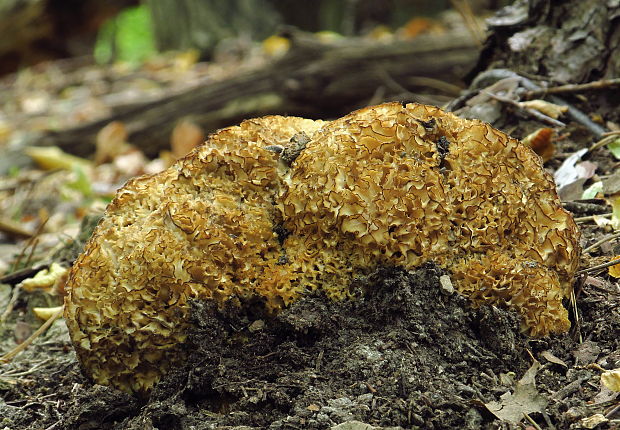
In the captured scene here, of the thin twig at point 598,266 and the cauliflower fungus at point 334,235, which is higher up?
the cauliflower fungus at point 334,235

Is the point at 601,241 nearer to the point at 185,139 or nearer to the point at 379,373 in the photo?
the point at 379,373

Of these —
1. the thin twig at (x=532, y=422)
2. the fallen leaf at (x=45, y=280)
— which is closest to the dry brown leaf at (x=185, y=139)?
the fallen leaf at (x=45, y=280)

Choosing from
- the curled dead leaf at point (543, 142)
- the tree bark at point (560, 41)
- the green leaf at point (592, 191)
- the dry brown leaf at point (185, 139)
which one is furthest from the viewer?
the dry brown leaf at point (185, 139)

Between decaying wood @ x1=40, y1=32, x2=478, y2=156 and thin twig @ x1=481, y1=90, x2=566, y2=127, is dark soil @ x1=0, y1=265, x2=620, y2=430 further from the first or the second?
decaying wood @ x1=40, y1=32, x2=478, y2=156

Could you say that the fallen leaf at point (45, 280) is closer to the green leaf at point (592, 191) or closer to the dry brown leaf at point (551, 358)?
the dry brown leaf at point (551, 358)

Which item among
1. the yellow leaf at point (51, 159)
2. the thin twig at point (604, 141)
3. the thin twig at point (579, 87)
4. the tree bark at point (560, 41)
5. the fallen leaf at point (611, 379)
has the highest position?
the tree bark at point (560, 41)

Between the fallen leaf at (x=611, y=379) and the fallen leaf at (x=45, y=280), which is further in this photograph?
the fallen leaf at (x=45, y=280)
